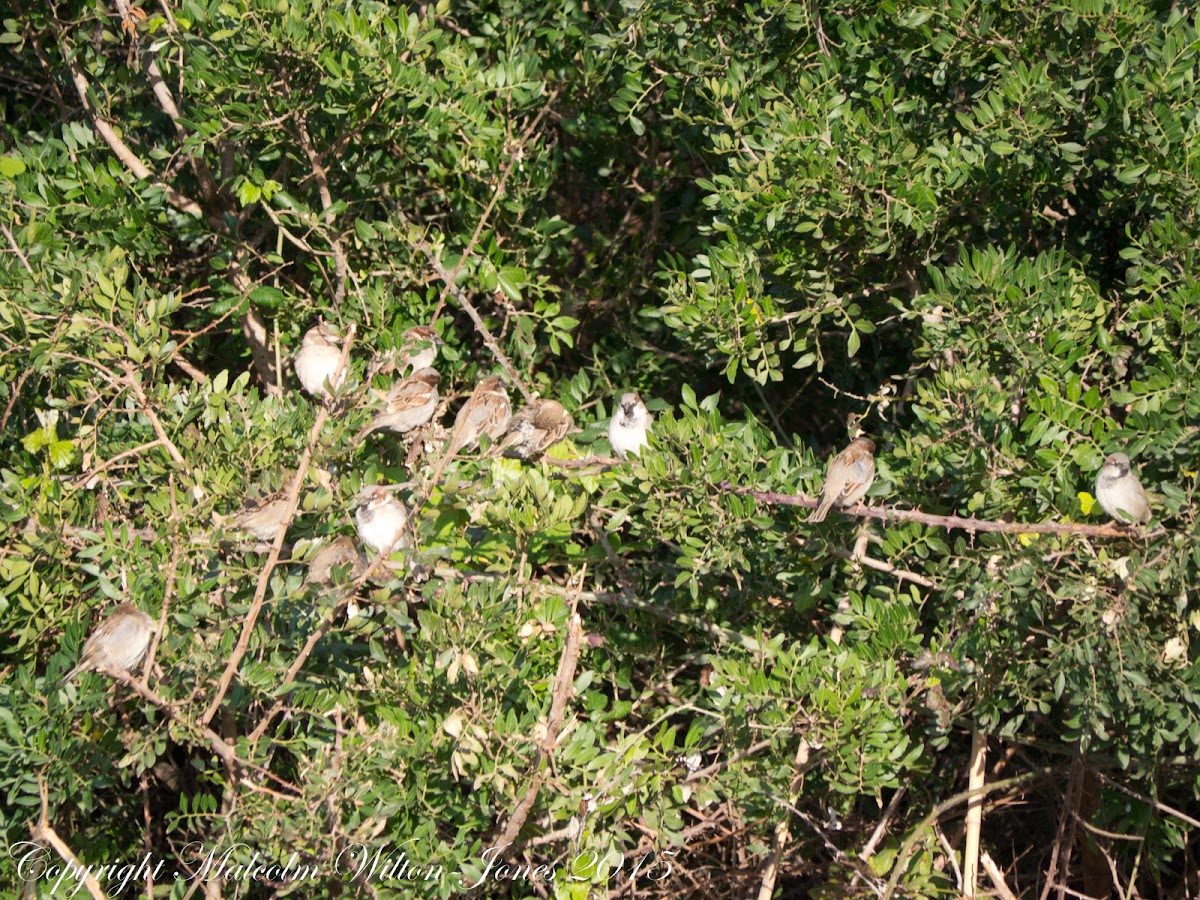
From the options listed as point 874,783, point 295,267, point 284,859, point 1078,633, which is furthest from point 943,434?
point 295,267

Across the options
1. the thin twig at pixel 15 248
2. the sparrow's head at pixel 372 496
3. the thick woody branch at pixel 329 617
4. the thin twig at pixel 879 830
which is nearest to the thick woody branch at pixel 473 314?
the sparrow's head at pixel 372 496

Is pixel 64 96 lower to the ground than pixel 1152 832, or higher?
higher

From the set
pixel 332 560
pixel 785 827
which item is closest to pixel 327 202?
pixel 332 560

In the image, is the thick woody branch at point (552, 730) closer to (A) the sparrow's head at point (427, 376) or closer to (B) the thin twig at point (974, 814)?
(A) the sparrow's head at point (427, 376)

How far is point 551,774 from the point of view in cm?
304

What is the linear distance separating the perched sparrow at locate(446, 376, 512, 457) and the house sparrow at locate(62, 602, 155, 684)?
97 centimetres

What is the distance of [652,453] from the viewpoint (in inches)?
121

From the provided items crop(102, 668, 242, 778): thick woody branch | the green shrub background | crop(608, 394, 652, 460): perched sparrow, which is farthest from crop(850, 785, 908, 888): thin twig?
crop(102, 668, 242, 778): thick woody branch

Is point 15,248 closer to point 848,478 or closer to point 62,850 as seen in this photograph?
point 62,850

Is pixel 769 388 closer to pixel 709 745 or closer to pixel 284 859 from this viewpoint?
pixel 709 745

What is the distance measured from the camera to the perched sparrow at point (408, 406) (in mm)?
3395

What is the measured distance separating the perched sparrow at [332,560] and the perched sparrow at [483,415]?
1.49 ft

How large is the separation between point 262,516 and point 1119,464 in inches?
88.5

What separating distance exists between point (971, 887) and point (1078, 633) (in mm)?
1002
